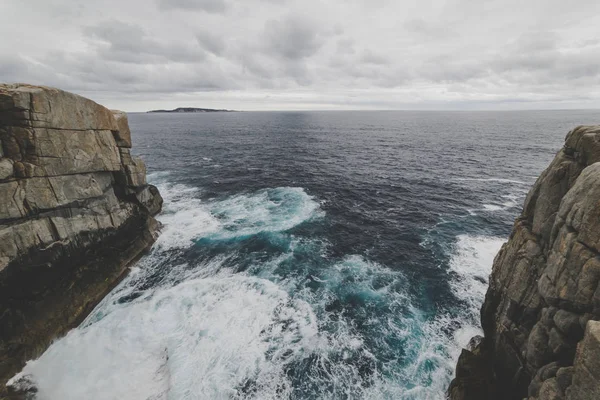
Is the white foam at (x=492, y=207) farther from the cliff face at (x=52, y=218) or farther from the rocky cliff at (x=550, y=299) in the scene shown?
the cliff face at (x=52, y=218)

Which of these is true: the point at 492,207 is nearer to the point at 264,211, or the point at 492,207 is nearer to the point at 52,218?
the point at 264,211

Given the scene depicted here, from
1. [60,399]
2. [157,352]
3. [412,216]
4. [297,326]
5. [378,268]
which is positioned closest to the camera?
[60,399]

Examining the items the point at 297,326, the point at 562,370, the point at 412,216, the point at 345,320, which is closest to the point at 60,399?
the point at 297,326

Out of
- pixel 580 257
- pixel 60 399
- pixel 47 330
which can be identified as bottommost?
pixel 60 399

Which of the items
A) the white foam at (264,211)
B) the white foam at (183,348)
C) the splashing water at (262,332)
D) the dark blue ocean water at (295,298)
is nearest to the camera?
the white foam at (183,348)

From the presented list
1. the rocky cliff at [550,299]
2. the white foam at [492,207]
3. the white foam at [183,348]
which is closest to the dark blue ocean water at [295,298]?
the white foam at [183,348]

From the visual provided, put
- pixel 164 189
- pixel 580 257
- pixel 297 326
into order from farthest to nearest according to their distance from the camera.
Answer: pixel 164 189 < pixel 297 326 < pixel 580 257

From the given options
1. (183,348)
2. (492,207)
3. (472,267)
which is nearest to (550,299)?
(472,267)

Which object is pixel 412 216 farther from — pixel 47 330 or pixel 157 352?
pixel 47 330
